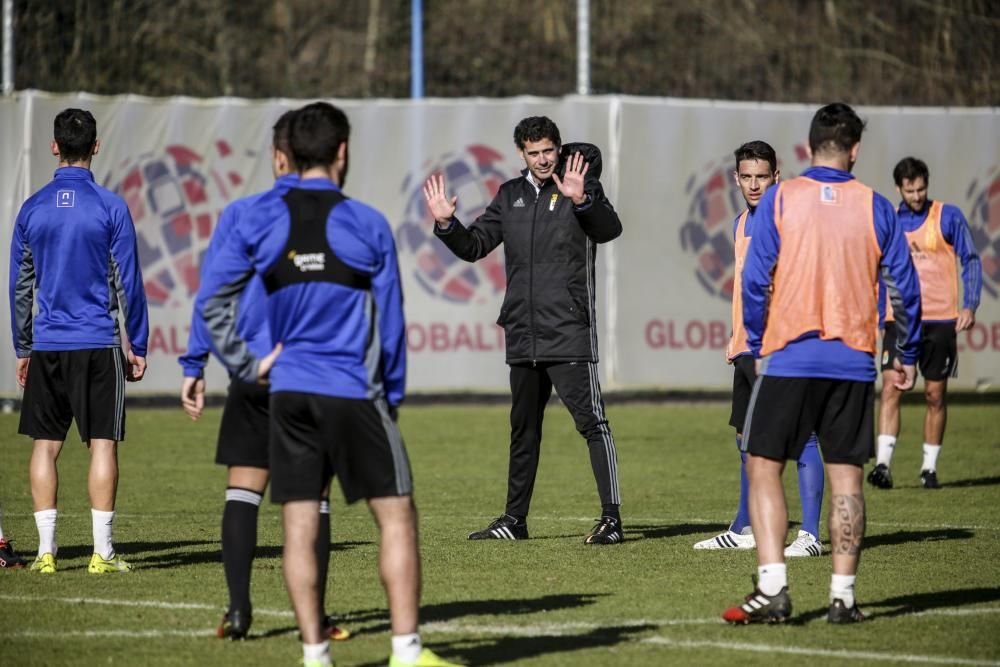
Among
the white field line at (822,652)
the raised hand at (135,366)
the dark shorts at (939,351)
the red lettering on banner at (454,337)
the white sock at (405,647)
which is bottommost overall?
the white field line at (822,652)

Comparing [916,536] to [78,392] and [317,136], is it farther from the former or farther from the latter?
[317,136]

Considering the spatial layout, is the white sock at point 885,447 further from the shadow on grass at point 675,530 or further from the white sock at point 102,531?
the white sock at point 102,531

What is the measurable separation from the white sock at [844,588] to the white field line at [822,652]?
22.1 inches

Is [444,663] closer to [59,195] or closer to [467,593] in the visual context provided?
[467,593]

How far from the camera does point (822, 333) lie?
274 inches

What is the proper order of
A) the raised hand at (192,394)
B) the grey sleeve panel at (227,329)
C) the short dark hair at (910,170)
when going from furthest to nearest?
the short dark hair at (910,170)
the raised hand at (192,394)
the grey sleeve panel at (227,329)

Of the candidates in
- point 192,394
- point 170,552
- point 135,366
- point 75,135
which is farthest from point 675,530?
point 192,394

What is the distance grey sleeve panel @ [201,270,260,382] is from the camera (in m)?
6.03

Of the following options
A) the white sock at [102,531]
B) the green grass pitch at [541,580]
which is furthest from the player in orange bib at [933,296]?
the white sock at [102,531]

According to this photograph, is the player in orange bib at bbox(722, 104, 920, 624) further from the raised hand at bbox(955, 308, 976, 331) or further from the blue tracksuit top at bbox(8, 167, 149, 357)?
the raised hand at bbox(955, 308, 976, 331)

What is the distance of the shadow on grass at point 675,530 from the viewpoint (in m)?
10.1

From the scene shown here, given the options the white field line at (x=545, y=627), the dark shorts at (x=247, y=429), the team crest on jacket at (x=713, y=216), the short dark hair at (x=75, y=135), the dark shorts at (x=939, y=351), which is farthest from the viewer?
the team crest on jacket at (x=713, y=216)

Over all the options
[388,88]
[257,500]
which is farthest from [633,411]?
[257,500]

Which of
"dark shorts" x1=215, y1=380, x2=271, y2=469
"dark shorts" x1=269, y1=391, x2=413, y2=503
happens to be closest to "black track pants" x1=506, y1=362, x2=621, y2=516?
"dark shorts" x1=215, y1=380, x2=271, y2=469
